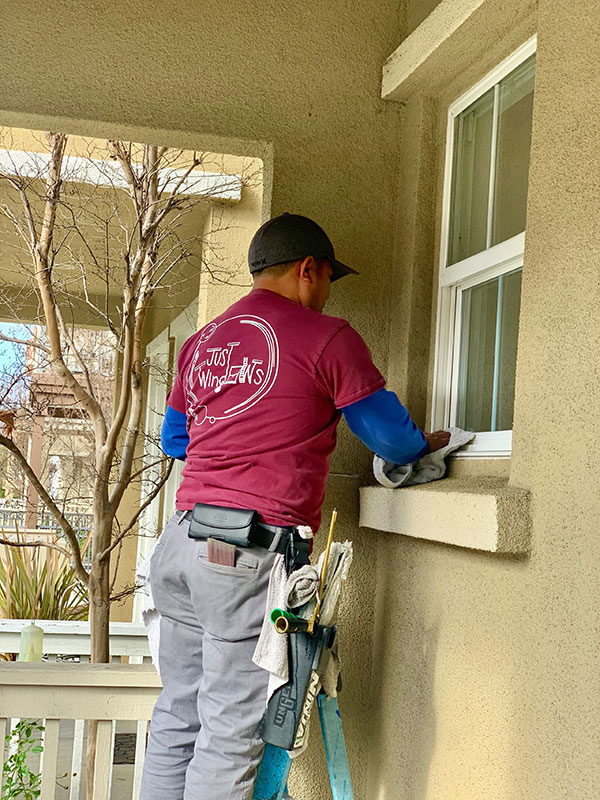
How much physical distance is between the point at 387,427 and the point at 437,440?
0.88 feet

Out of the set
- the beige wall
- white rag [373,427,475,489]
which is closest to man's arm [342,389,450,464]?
white rag [373,427,475,489]

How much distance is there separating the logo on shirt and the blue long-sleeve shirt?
9.4 inches

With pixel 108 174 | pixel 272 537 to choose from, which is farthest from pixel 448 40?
pixel 108 174

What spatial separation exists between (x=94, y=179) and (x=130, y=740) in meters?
4.19

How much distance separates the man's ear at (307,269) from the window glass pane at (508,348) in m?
0.55

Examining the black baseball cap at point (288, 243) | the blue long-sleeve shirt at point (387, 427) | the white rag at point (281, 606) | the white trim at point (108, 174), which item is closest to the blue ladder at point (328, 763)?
the white rag at point (281, 606)

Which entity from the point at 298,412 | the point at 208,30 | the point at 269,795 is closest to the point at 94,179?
the point at 208,30

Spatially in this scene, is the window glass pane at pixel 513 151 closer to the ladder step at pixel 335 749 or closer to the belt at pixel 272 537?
the belt at pixel 272 537

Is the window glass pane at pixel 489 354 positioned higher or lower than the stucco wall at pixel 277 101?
lower

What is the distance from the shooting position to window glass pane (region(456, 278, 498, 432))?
8.12ft

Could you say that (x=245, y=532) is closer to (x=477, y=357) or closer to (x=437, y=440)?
(x=437, y=440)

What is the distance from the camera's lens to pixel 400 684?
252 centimetres

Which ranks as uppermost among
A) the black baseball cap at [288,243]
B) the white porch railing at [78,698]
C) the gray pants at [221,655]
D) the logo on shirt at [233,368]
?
the black baseball cap at [288,243]

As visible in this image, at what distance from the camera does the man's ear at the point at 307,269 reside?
2.32 meters
